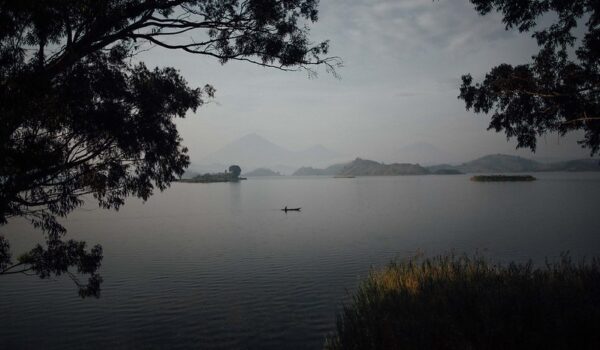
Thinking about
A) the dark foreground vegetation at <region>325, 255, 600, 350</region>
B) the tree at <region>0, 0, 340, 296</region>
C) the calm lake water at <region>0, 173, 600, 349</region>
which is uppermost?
the tree at <region>0, 0, 340, 296</region>

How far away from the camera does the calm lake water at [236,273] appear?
1523 cm

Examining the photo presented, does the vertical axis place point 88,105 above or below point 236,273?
above

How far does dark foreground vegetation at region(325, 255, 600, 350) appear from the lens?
825 centimetres

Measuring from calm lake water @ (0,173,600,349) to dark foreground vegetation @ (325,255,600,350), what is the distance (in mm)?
3920

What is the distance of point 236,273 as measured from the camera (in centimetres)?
2525

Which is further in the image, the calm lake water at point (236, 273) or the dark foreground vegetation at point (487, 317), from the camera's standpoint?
the calm lake water at point (236, 273)

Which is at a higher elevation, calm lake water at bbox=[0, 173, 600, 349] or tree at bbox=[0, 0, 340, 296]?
tree at bbox=[0, 0, 340, 296]

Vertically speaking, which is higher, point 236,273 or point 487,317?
point 487,317

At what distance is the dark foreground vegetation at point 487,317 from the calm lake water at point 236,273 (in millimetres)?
3920

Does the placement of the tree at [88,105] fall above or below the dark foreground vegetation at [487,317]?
above

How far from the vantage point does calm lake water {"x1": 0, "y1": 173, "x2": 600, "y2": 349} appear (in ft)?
50.0

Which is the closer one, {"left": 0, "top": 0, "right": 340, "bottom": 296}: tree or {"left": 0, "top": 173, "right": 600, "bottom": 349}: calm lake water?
{"left": 0, "top": 0, "right": 340, "bottom": 296}: tree

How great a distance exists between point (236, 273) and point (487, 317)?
18969 mm

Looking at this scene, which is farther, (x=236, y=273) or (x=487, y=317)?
(x=236, y=273)
